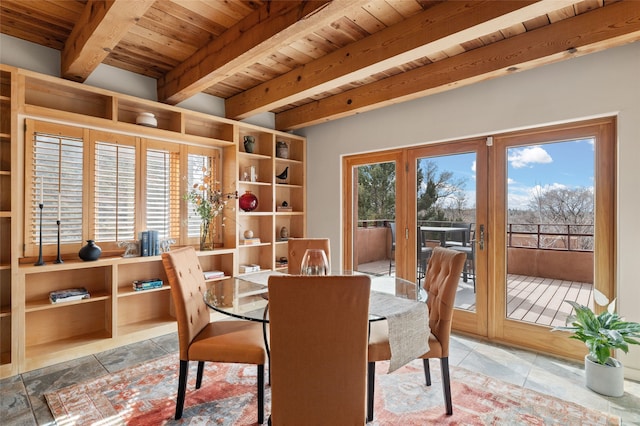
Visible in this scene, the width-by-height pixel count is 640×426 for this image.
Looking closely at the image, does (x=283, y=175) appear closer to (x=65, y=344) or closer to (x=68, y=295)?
(x=68, y=295)

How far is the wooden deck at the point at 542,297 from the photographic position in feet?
9.33

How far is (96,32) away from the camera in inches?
84.8

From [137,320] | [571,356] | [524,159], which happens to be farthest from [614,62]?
[137,320]

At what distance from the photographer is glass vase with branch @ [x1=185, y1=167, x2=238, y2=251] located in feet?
12.1

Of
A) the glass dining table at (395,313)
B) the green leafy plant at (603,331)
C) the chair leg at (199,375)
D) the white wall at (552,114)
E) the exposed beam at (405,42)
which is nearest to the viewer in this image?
the glass dining table at (395,313)

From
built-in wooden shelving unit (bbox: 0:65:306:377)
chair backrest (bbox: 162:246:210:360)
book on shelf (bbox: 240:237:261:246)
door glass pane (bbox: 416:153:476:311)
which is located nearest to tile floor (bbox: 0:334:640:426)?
built-in wooden shelving unit (bbox: 0:65:306:377)

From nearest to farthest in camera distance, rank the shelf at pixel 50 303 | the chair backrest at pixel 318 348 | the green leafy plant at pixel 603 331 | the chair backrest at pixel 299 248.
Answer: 1. the chair backrest at pixel 318 348
2. the green leafy plant at pixel 603 331
3. the shelf at pixel 50 303
4. the chair backrest at pixel 299 248

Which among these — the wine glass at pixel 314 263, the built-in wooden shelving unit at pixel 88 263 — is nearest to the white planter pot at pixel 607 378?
the wine glass at pixel 314 263

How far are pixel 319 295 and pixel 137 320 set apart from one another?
298cm

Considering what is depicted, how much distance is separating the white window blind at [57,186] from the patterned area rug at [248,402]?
1396 mm

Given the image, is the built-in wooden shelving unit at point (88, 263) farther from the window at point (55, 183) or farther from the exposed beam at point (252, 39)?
the exposed beam at point (252, 39)

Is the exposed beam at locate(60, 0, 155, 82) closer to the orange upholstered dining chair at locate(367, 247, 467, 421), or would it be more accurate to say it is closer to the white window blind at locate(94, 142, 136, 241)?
the white window blind at locate(94, 142, 136, 241)

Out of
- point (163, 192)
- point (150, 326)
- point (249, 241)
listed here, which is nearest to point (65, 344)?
point (150, 326)

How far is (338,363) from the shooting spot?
142cm
